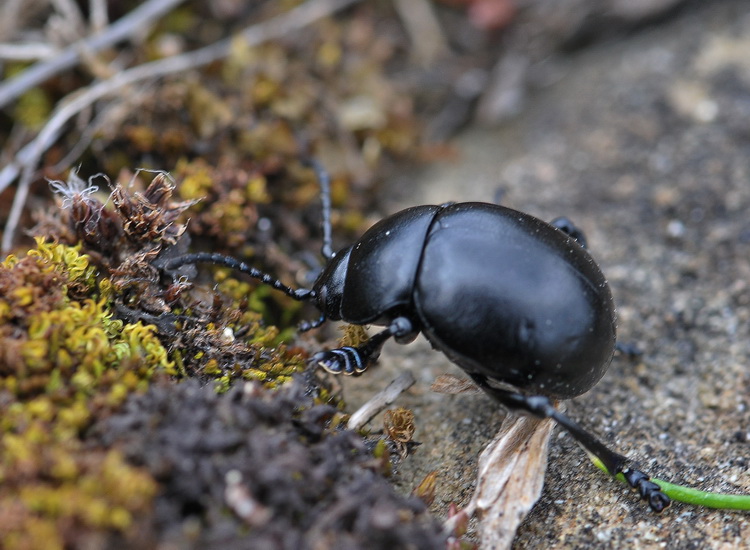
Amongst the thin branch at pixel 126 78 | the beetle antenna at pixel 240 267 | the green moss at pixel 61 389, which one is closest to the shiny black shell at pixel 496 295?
the beetle antenna at pixel 240 267

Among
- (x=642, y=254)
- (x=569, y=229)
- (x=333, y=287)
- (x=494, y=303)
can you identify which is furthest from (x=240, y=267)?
(x=642, y=254)

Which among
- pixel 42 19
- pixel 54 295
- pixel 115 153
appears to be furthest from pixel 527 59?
pixel 54 295

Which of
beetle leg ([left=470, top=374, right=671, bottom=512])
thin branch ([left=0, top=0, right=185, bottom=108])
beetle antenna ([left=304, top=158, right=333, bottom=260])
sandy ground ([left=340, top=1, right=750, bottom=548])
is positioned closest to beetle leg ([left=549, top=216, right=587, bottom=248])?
sandy ground ([left=340, top=1, right=750, bottom=548])

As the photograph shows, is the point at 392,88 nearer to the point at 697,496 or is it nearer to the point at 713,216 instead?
the point at 713,216

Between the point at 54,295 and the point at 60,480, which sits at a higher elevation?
the point at 54,295

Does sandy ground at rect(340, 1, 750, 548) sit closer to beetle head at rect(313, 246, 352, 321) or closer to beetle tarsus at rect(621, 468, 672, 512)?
beetle tarsus at rect(621, 468, 672, 512)

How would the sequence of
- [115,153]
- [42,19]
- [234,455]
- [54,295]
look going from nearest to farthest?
1. [234,455]
2. [54,295]
3. [115,153]
4. [42,19]

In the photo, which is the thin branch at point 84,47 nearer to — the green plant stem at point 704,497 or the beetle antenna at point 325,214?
the beetle antenna at point 325,214
